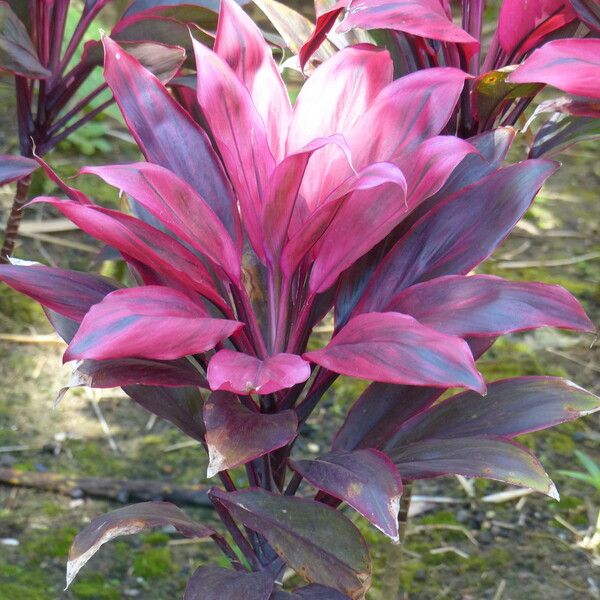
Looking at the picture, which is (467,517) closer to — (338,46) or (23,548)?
(23,548)

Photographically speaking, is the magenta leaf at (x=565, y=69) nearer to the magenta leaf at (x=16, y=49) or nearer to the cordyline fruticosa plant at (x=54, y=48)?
the cordyline fruticosa plant at (x=54, y=48)

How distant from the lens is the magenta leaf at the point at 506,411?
2.92 ft

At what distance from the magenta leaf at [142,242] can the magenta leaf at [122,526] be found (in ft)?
0.71

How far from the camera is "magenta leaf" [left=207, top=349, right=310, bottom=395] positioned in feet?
2.48

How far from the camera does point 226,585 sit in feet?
2.75

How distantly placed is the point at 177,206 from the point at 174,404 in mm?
239

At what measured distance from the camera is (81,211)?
0.81 meters

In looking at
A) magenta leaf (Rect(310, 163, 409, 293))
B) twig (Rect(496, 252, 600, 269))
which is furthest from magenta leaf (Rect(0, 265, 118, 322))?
twig (Rect(496, 252, 600, 269))

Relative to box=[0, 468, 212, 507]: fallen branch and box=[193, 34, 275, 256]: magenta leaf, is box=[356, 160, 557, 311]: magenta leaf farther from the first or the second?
box=[0, 468, 212, 507]: fallen branch

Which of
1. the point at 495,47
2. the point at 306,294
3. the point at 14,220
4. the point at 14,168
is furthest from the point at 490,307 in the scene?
the point at 14,220

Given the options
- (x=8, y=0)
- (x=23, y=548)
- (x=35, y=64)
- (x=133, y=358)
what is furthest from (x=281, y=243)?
(x=23, y=548)

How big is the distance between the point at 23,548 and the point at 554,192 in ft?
6.99

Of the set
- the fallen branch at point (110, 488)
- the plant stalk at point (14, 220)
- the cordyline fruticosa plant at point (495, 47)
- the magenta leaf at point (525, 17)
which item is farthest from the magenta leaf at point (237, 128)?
the fallen branch at point (110, 488)

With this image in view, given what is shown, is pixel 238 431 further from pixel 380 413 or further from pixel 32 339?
pixel 32 339
